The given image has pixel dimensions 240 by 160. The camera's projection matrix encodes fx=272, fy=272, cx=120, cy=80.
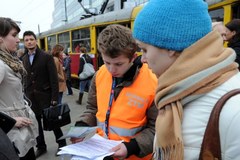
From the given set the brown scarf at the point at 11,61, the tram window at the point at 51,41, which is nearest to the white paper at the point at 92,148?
the brown scarf at the point at 11,61

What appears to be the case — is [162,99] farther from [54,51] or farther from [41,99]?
[54,51]

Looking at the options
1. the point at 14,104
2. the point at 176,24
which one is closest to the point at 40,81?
the point at 14,104

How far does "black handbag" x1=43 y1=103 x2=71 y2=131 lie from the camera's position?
11.4 feet

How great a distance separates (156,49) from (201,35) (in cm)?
17

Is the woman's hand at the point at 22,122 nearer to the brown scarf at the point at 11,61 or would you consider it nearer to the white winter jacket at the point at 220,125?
the brown scarf at the point at 11,61

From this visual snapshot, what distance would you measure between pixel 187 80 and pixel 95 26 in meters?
8.53

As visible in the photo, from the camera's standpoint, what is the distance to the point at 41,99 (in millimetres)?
4031

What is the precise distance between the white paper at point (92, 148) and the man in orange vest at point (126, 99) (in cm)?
6

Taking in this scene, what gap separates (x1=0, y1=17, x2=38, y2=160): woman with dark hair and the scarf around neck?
1875mm

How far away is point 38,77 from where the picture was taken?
397 centimetres

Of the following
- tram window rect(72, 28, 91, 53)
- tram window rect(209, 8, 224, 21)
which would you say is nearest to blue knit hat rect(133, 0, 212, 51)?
tram window rect(209, 8, 224, 21)

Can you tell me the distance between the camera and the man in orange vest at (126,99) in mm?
1626

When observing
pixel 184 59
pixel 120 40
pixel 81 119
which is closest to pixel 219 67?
pixel 184 59

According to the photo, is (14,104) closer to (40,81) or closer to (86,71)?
(40,81)
